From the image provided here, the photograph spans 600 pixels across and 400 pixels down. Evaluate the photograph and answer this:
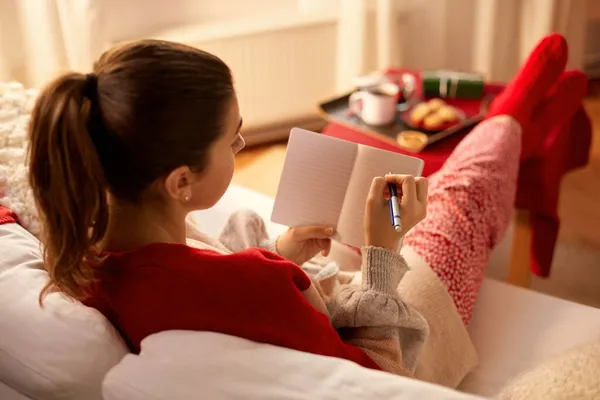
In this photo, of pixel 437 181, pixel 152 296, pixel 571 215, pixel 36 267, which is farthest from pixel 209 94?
pixel 571 215

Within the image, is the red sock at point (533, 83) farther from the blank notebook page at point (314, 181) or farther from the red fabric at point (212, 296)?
the red fabric at point (212, 296)

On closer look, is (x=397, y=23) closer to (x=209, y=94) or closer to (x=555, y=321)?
(x=555, y=321)

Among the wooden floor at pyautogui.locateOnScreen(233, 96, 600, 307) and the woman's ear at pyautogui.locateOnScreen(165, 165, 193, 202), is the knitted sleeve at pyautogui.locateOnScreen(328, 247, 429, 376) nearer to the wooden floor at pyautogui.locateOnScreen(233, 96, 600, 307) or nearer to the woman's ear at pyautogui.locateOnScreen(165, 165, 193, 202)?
the woman's ear at pyautogui.locateOnScreen(165, 165, 193, 202)

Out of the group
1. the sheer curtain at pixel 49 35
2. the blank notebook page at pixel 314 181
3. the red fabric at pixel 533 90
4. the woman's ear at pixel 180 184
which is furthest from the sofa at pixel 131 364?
the sheer curtain at pixel 49 35

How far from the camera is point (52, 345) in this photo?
0.92 m

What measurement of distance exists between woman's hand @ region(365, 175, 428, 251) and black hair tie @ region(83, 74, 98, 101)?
462 mm

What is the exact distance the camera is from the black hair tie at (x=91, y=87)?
902mm

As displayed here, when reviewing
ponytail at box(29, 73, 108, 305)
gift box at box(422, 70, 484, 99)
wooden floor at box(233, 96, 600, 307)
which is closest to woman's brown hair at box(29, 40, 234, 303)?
ponytail at box(29, 73, 108, 305)

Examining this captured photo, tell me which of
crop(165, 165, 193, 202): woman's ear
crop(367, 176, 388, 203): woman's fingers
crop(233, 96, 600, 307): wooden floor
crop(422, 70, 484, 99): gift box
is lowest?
crop(233, 96, 600, 307): wooden floor

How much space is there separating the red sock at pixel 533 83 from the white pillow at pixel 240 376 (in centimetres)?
116

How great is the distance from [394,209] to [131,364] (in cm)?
48

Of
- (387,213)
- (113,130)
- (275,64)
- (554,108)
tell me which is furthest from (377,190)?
(275,64)

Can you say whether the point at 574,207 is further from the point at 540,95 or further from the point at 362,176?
the point at 362,176

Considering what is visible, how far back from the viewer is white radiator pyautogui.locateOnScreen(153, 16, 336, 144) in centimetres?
→ 276
